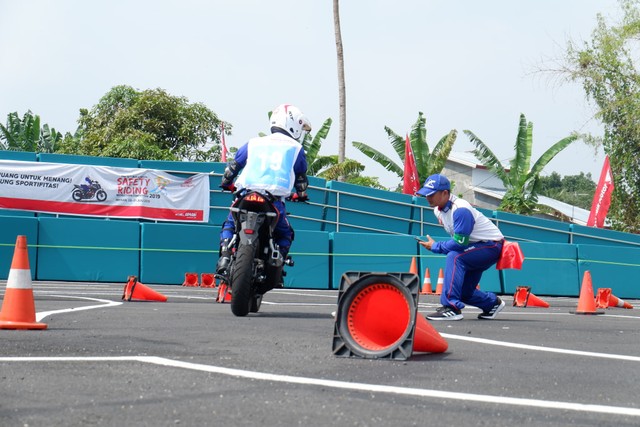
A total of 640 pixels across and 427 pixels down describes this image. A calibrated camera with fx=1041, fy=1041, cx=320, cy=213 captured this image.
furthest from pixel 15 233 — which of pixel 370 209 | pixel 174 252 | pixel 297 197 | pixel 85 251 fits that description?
pixel 297 197

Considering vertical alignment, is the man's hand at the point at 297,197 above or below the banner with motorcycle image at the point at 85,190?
below

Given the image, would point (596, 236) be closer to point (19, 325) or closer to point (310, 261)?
point (310, 261)

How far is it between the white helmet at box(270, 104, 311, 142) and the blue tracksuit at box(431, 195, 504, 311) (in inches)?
62.5

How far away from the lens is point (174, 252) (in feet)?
75.0

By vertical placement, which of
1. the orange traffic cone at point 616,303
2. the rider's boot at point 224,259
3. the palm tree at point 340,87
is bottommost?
the orange traffic cone at point 616,303

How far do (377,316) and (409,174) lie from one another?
29266 millimetres

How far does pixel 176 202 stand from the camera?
2591 centimetres

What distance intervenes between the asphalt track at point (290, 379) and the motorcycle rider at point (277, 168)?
176cm

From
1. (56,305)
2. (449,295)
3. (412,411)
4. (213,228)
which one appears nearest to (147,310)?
(56,305)

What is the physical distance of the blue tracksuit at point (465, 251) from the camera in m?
10.2

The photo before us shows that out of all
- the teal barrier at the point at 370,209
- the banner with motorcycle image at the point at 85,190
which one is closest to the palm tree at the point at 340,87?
the teal barrier at the point at 370,209

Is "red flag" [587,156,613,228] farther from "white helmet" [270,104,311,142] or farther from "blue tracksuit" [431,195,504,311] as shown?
"white helmet" [270,104,311,142]

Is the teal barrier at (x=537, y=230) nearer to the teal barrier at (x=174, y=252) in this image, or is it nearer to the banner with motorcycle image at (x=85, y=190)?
the banner with motorcycle image at (x=85, y=190)

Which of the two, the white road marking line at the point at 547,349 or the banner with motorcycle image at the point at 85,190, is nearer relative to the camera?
the white road marking line at the point at 547,349
